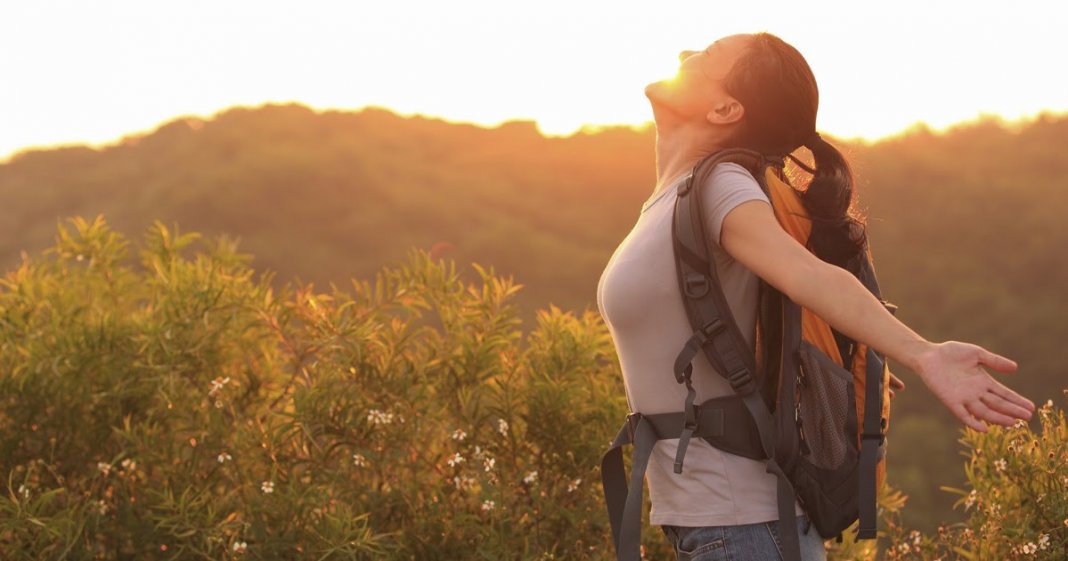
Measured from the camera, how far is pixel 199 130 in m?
30.4

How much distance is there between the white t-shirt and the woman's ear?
176 millimetres

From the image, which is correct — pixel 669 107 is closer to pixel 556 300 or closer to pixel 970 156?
pixel 556 300

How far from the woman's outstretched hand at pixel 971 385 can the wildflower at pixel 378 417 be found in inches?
79.1

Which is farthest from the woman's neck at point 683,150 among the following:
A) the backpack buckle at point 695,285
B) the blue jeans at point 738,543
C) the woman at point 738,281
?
the blue jeans at point 738,543

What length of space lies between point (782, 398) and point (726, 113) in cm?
48

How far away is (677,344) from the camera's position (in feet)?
5.58

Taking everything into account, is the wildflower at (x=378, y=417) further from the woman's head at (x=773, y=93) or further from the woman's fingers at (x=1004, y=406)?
the woman's fingers at (x=1004, y=406)

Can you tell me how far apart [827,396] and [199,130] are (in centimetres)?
3040

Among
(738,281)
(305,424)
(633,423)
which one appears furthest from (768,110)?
(305,424)

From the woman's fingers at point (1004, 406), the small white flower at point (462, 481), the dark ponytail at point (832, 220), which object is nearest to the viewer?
the woman's fingers at point (1004, 406)

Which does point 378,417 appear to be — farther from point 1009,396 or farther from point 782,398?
point 1009,396

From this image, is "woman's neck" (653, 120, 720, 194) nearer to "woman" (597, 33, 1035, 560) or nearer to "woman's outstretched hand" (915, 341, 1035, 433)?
"woman" (597, 33, 1035, 560)

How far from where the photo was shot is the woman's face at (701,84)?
1.87m

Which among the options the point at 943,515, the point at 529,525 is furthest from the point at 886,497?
the point at 943,515
